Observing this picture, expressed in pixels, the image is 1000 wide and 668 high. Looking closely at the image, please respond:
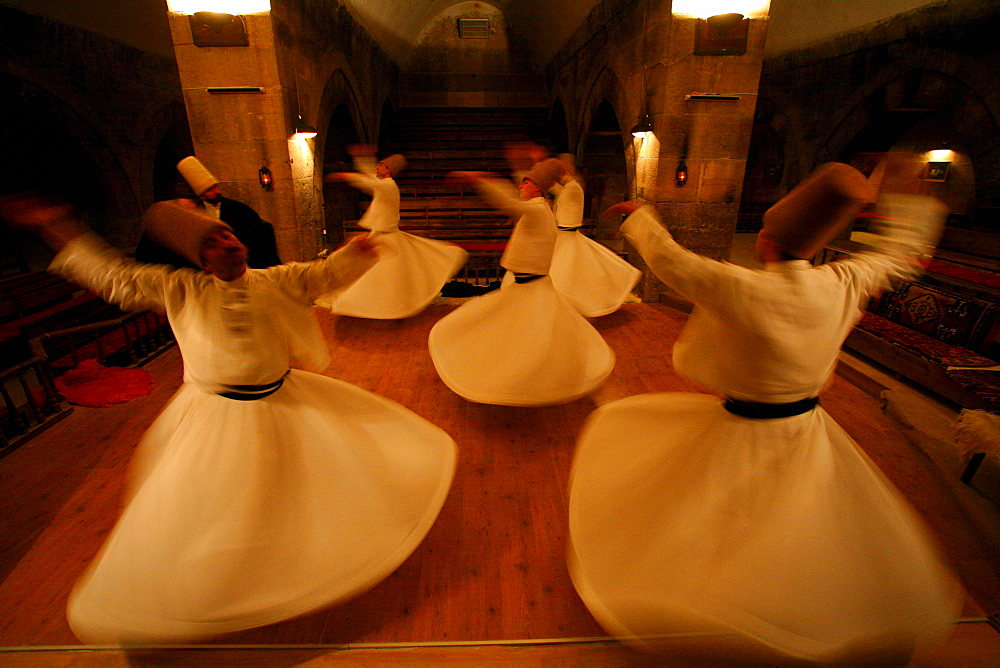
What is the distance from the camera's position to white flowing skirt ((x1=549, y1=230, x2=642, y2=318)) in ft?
20.2

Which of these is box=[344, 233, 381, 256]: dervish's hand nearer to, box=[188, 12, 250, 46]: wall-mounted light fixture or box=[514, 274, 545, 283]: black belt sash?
box=[514, 274, 545, 283]: black belt sash

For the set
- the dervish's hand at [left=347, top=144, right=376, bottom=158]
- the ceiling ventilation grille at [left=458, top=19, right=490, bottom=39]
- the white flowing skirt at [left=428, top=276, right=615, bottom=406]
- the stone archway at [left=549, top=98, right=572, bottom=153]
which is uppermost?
the ceiling ventilation grille at [left=458, top=19, right=490, bottom=39]

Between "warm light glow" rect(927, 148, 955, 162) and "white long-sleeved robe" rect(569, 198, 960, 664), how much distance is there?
14284mm

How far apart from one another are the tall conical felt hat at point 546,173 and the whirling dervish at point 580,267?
2.24 metres

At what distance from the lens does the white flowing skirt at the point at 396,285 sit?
19.0ft

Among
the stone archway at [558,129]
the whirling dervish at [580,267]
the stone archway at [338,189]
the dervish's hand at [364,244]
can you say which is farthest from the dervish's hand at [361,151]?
the stone archway at [558,129]

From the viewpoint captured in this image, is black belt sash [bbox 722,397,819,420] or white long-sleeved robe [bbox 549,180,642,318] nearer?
black belt sash [bbox 722,397,819,420]

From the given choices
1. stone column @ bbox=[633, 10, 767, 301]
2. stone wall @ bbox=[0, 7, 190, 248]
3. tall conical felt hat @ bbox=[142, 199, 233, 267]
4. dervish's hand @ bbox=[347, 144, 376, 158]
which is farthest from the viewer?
stone wall @ bbox=[0, 7, 190, 248]

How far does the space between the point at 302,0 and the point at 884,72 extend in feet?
38.2

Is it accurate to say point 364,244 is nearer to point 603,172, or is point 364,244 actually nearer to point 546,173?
point 546,173

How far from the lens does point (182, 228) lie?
1.90m

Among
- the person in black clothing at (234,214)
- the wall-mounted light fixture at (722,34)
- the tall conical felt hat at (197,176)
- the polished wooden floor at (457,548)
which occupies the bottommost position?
the polished wooden floor at (457,548)

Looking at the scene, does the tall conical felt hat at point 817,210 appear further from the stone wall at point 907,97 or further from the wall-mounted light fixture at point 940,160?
the wall-mounted light fixture at point 940,160

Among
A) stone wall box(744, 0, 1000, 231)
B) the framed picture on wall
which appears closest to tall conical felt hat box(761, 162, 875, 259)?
stone wall box(744, 0, 1000, 231)
